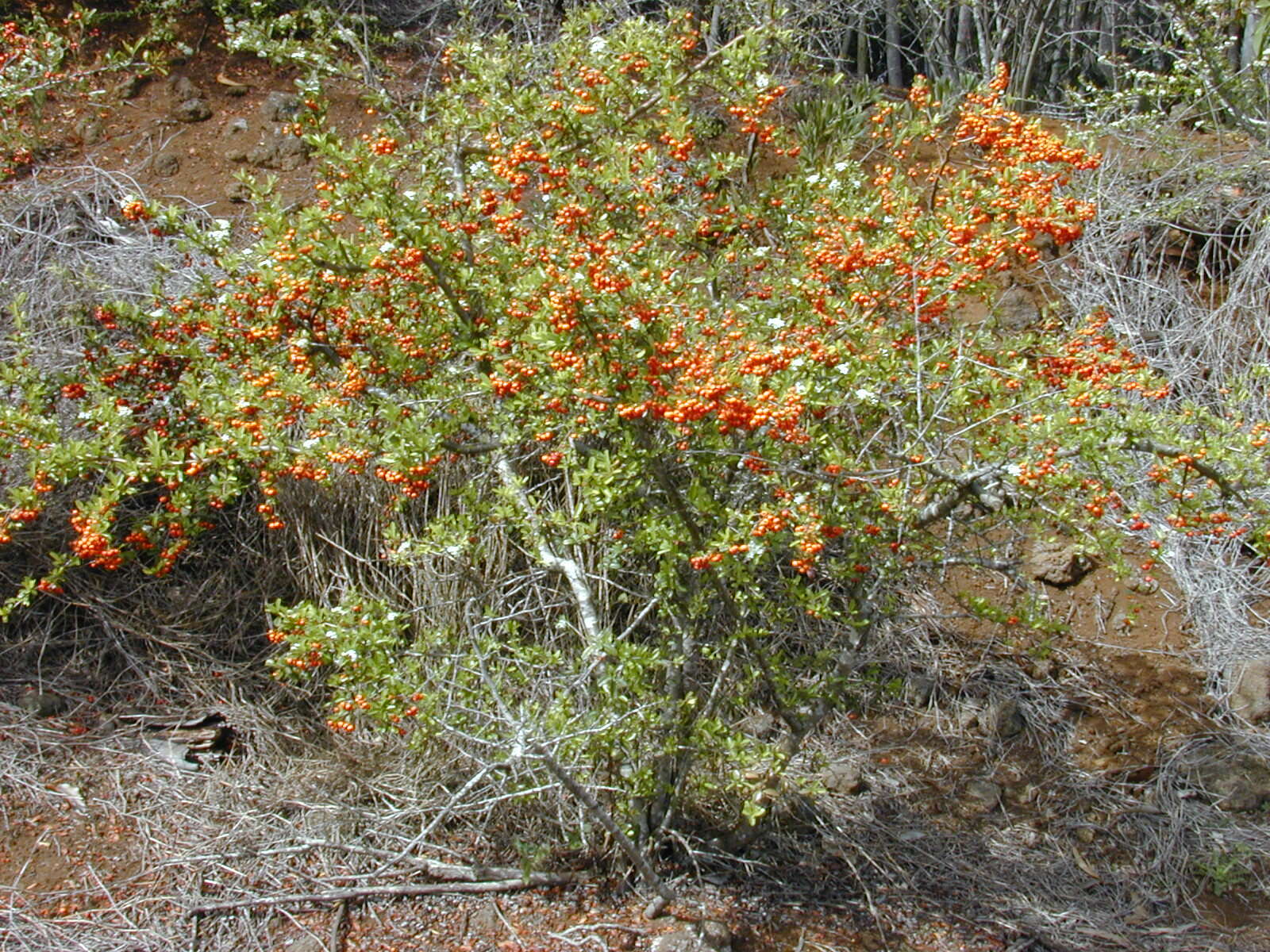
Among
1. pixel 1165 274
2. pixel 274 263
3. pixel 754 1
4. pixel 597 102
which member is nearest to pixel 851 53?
pixel 1165 274

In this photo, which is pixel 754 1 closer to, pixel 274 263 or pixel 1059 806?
pixel 274 263

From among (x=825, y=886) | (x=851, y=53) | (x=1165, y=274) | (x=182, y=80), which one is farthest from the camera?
(x=851, y=53)

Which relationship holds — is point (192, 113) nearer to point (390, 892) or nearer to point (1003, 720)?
point (390, 892)

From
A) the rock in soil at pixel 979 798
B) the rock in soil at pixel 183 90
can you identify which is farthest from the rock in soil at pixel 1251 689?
the rock in soil at pixel 183 90

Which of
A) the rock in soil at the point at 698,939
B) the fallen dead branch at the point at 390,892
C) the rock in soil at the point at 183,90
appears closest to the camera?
the rock in soil at the point at 698,939

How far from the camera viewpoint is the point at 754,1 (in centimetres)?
499

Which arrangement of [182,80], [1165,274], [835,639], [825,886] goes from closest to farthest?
[825,886] → [835,639] → [1165,274] → [182,80]

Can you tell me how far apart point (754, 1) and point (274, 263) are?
2.72 metres

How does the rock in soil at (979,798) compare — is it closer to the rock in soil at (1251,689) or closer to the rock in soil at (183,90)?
the rock in soil at (1251,689)

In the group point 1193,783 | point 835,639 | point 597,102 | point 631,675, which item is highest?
point 597,102

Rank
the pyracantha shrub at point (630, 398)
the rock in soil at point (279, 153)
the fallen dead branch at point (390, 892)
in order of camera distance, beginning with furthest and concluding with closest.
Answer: the rock in soil at point (279, 153), the fallen dead branch at point (390, 892), the pyracantha shrub at point (630, 398)

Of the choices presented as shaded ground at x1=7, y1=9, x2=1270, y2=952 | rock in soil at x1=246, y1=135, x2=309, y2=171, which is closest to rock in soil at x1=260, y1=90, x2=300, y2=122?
rock in soil at x1=246, y1=135, x2=309, y2=171

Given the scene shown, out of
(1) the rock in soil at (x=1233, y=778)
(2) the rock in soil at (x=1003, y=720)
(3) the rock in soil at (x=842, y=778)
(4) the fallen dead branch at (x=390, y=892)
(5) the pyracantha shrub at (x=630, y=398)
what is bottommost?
(1) the rock in soil at (x=1233, y=778)

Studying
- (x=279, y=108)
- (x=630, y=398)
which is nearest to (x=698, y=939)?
(x=630, y=398)
